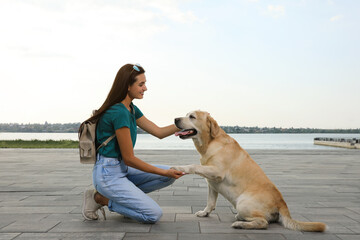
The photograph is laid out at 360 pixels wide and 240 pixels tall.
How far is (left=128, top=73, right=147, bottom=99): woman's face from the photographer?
4301 millimetres

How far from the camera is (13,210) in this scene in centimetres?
496

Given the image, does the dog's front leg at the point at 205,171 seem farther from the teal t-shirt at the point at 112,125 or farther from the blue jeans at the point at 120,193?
the teal t-shirt at the point at 112,125

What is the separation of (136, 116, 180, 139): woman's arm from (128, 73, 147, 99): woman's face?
0.65 metres

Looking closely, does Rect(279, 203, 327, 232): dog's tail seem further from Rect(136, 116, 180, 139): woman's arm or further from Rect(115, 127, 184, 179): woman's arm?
Rect(136, 116, 180, 139): woman's arm

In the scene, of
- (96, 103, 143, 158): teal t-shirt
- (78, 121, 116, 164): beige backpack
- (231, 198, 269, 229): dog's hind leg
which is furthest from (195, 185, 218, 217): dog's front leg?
(78, 121, 116, 164): beige backpack

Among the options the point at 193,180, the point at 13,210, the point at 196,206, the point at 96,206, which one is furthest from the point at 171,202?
the point at 193,180

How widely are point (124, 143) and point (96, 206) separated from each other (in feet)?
3.10

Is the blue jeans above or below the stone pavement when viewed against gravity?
above

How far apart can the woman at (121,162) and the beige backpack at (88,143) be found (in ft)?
0.24

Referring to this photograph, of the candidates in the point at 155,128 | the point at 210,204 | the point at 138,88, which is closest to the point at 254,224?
the point at 210,204

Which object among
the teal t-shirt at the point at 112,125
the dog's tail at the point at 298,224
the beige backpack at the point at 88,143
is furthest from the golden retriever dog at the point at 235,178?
the beige backpack at the point at 88,143

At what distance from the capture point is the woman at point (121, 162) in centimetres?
412

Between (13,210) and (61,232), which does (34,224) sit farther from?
(13,210)

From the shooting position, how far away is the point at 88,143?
419cm
